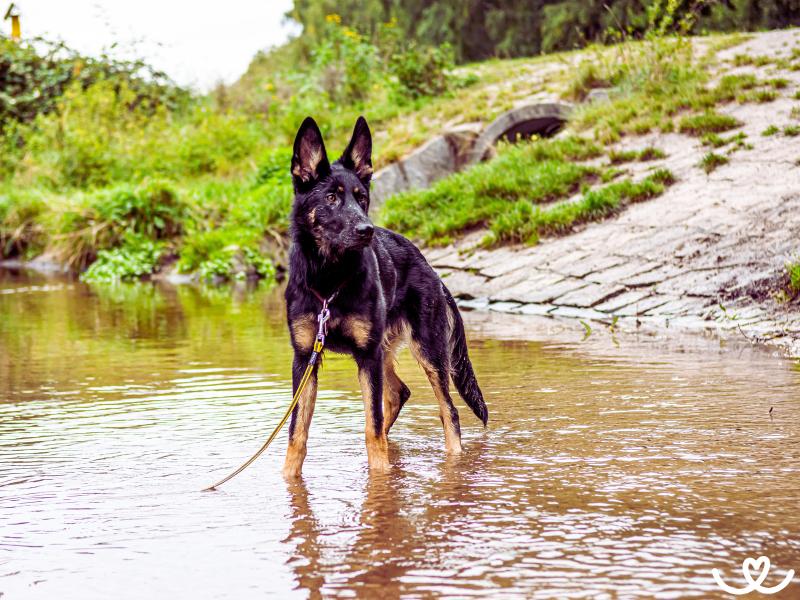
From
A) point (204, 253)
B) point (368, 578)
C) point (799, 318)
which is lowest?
point (368, 578)

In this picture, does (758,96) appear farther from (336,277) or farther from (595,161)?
(336,277)

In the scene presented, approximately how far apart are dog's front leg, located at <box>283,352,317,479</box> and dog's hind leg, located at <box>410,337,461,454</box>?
30.1 inches

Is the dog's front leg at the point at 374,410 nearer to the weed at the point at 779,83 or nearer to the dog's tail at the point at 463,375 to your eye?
the dog's tail at the point at 463,375

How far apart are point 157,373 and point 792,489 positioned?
16.8 feet

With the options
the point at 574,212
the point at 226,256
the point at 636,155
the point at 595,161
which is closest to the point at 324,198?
the point at 574,212

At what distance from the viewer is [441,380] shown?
5.52m

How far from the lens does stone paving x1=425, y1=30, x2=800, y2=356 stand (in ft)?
29.7

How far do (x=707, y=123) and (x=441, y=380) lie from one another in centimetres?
904

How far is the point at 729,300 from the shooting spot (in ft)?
29.8

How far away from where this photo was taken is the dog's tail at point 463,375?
5.73 m

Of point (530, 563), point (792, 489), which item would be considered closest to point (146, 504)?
point (530, 563)

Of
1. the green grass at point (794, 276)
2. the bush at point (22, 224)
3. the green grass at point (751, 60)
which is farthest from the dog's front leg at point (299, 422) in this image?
the bush at point (22, 224)

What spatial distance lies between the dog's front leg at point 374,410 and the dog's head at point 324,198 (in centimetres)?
56

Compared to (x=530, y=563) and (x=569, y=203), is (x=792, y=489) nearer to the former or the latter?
(x=530, y=563)
